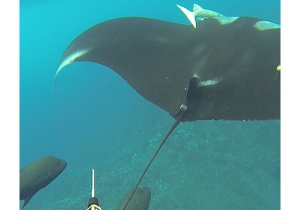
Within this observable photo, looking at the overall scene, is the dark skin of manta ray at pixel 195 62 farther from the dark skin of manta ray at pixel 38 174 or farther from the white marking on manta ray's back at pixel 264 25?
the dark skin of manta ray at pixel 38 174

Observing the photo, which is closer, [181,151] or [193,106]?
[193,106]

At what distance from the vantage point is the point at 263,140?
18.6 feet

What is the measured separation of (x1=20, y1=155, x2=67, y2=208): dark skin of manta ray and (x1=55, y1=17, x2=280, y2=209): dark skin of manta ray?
1.11m

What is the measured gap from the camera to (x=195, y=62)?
6.75ft

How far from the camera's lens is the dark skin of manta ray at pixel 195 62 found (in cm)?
187

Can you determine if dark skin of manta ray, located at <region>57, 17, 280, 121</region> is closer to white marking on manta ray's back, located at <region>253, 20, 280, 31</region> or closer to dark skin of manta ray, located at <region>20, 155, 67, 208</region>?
white marking on manta ray's back, located at <region>253, 20, 280, 31</region>

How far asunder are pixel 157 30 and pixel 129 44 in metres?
0.22

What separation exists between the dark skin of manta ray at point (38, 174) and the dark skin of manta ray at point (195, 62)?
111cm

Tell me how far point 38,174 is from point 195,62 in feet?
5.61

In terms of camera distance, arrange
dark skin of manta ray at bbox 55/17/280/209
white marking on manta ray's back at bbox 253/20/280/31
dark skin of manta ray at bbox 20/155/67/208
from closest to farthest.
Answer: dark skin of manta ray at bbox 55/17/280/209, white marking on manta ray's back at bbox 253/20/280/31, dark skin of manta ray at bbox 20/155/67/208

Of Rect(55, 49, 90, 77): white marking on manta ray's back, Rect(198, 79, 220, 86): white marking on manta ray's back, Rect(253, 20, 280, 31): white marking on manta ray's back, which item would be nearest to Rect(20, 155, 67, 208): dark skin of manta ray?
Rect(55, 49, 90, 77): white marking on manta ray's back

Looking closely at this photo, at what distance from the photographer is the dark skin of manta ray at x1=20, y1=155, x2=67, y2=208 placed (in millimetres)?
2834
